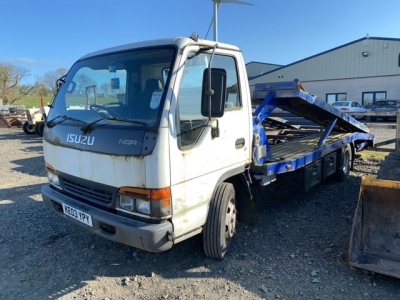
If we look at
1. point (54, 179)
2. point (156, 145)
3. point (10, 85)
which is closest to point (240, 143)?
point (156, 145)

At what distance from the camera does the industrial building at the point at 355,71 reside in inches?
1007

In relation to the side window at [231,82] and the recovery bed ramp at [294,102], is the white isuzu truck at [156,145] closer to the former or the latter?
the side window at [231,82]

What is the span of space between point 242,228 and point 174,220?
1.78m

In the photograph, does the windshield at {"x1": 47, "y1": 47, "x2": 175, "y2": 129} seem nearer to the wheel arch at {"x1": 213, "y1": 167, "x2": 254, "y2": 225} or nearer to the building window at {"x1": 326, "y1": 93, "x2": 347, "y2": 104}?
the wheel arch at {"x1": 213, "y1": 167, "x2": 254, "y2": 225}

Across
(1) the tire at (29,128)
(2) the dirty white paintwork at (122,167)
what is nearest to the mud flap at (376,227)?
(2) the dirty white paintwork at (122,167)

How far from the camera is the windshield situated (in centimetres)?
291

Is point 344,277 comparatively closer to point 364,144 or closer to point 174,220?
point 174,220

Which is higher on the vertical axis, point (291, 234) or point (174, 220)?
point (174, 220)

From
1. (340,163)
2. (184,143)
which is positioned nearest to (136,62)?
(184,143)

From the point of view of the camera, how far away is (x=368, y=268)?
306 centimetres

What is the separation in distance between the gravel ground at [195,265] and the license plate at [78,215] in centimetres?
67

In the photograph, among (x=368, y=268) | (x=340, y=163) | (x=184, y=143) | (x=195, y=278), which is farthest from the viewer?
(x=340, y=163)

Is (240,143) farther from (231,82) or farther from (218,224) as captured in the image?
(218,224)

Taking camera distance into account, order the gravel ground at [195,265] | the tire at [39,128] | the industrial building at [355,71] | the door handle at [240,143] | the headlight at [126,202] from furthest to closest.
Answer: the industrial building at [355,71]
the tire at [39,128]
the door handle at [240,143]
the gravel ground at [195,265]
the headlight at [126,202]
